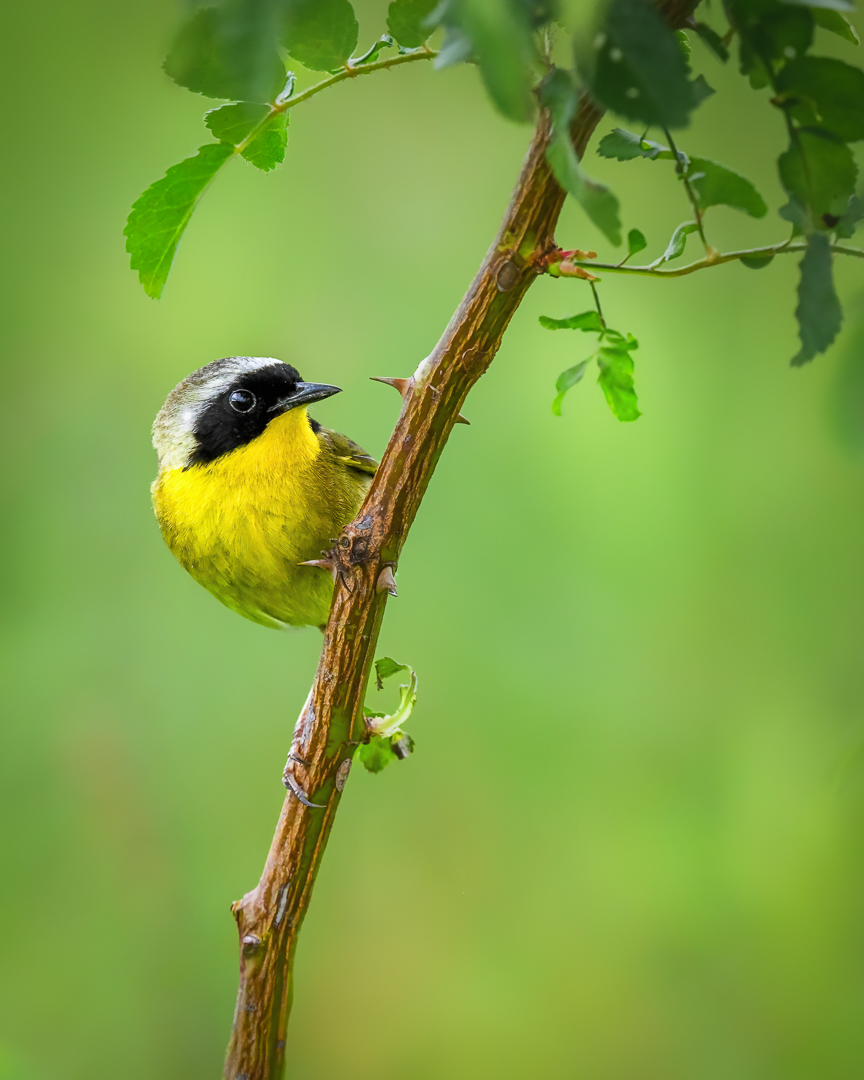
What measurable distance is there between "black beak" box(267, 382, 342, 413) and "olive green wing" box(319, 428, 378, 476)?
0.18 m

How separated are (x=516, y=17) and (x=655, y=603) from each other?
295 centimetres

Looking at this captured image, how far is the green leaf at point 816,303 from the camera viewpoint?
2.60 ft

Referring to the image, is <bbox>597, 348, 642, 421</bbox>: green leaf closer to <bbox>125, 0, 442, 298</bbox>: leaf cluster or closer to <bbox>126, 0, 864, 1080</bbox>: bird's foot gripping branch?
<bbox>126, 0, 864, 1080</bbox>: bird's foot gripping branch

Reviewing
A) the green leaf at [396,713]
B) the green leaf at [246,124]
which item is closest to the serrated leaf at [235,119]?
the green leaf at [246,124]

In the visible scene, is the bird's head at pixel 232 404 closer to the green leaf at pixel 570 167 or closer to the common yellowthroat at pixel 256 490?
the common yellowthroat at pixel 256 490

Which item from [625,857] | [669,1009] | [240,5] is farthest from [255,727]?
[240,5]

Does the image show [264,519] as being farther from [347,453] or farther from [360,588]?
[360,588]

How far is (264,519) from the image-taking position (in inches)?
80.0

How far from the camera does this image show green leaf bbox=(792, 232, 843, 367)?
0.79 m

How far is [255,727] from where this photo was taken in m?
3.42

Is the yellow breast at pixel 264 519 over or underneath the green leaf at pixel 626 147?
underneath

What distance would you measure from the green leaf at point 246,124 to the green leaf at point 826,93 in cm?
55

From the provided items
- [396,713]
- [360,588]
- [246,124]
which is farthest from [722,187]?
[396,713]

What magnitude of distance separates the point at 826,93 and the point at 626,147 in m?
0.27
